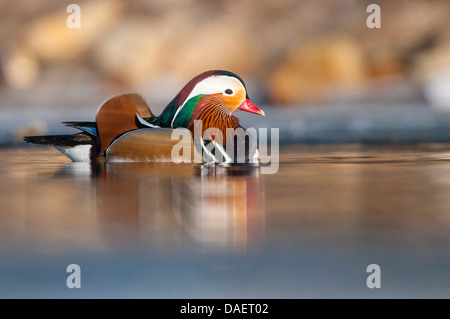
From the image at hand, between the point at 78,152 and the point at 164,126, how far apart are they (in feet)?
2.60

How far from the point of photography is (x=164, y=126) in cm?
594

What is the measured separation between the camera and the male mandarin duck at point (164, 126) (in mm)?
5707

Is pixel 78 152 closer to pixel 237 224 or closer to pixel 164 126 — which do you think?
pixel 164 126

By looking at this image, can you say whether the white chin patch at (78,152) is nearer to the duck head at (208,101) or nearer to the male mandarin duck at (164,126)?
the male mandarin duck at (164,126)

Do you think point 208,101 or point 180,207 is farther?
point 208,101

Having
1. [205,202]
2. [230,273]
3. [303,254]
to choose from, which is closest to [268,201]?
[205,202]

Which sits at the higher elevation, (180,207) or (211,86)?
(211,86)

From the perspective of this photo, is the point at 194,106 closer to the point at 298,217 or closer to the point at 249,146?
the point at 249,146

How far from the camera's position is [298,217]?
124 inches

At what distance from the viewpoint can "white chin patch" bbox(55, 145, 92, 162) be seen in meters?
6.00

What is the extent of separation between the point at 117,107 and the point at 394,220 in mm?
3323

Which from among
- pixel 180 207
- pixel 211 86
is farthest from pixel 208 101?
pixel 180 207

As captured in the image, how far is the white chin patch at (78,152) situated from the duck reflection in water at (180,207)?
86cm

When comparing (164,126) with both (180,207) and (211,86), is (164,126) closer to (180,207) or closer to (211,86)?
(211,86)
